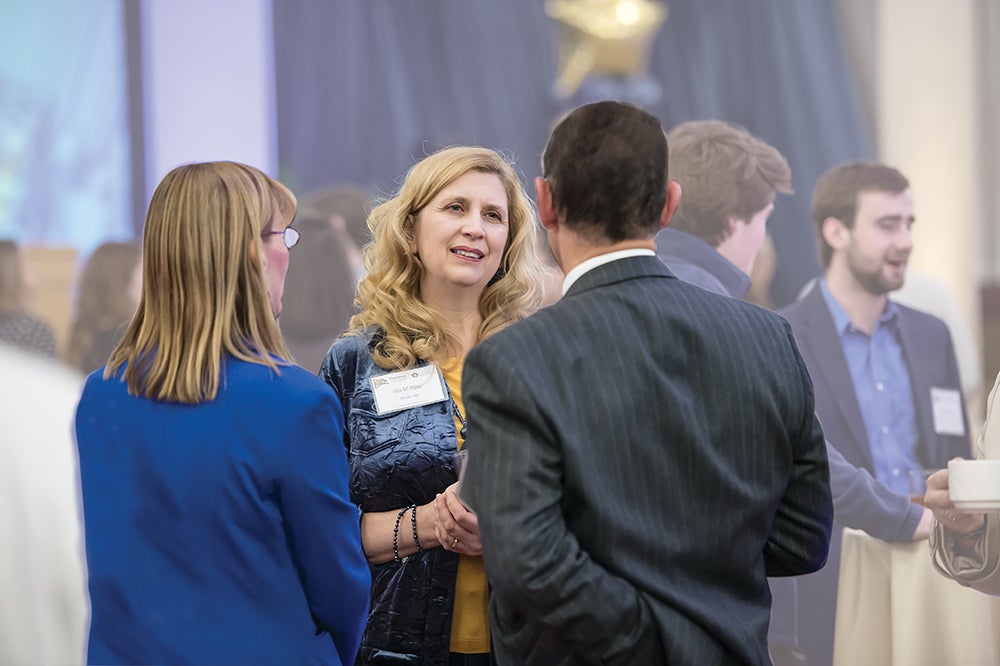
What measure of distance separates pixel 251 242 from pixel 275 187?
0.14 meters

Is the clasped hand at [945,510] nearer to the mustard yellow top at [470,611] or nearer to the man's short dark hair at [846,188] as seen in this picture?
the man's short dark hair at [846,188]

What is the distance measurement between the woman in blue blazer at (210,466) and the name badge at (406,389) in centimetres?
46

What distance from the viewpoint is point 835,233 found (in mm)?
3400

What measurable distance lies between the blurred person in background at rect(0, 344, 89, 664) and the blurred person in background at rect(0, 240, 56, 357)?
0.30 metres

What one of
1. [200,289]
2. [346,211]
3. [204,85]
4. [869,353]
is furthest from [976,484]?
[204,85]

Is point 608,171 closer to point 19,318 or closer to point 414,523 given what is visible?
point 414,523

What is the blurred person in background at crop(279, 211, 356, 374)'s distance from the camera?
381 cm

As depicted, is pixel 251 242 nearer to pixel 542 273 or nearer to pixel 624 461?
pixel 624 461

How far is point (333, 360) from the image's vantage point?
2150 millimetres

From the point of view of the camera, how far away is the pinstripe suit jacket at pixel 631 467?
1.33 metres

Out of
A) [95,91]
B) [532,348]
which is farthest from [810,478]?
[95,91]

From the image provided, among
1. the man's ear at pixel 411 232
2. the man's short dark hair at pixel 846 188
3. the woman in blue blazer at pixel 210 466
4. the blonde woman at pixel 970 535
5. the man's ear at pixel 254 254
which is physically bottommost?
the blonde woman at pixel 970 535

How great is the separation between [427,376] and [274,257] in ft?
1.69

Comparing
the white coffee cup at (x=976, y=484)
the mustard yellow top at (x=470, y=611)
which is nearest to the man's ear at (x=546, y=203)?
the mustard yellow top at (x=470, y=611)
